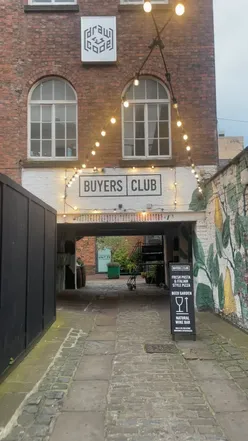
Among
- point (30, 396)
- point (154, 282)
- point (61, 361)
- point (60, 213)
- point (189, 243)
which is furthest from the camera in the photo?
point (154, 282)

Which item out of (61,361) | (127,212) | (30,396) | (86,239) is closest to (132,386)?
(30,396)

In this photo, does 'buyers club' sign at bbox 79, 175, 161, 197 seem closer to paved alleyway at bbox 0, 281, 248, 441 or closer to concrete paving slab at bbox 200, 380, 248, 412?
paved alleyway at bbox 0, 281, 248, 441

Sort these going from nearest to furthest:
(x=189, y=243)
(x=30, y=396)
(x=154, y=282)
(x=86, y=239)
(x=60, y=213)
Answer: (x=30, y=396) < (x=60, y=213) < (x=189, y=243) < (x=154, y=282) < (x=86, y=239)

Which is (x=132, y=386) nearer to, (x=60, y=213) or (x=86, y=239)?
(x=60, y=213)

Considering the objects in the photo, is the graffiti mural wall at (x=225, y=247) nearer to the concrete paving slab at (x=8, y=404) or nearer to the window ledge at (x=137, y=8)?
the concrete paving slab at (x=8, y=404)

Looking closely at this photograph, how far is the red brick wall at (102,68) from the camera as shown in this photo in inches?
423

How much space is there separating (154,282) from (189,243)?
8307 millimetres

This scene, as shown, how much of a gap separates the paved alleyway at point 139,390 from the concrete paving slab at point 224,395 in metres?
0.01

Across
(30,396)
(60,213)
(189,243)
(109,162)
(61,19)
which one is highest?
(61,19)

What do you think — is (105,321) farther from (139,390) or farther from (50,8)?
(50,8)

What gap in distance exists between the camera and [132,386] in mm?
4820

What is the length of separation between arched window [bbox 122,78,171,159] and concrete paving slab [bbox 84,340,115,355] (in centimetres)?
549

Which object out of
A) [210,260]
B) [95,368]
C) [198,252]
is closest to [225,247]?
[210,260]

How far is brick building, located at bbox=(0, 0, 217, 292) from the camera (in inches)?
420
